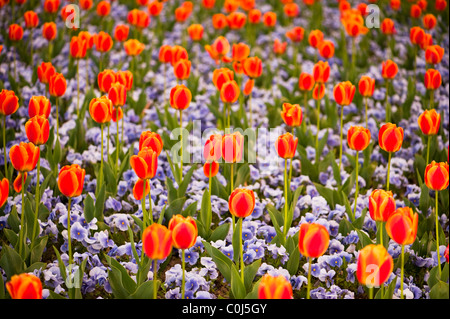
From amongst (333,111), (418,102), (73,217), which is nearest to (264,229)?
(73,217)

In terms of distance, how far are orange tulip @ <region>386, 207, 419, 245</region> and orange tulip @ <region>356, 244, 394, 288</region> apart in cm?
16

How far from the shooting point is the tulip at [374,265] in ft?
5.86

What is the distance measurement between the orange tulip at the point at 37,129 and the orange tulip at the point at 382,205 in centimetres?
154

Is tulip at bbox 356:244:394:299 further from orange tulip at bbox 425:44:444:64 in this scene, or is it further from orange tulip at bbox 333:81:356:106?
orange tulip at bbox 425:44:444:64

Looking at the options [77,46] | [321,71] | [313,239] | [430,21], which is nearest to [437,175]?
[313,239]

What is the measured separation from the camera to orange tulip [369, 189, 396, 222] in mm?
2131

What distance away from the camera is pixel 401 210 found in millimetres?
1923

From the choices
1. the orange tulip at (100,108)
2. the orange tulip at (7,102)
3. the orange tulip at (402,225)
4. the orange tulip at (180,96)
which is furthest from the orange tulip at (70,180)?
the orange tulip at (402,225)

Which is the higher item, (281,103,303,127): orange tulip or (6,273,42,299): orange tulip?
(281,103,303,127): orange tulip

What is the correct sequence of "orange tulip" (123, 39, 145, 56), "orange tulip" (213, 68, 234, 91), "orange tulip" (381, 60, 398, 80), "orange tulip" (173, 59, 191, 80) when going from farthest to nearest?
"orange tulip" (123, 39, 145, 56)
"orange tulip" (381, 60, 398, 80)
"orange tulip" (173, 59, 191, 80)
"orange tulip" (213, 68, 234, 91)

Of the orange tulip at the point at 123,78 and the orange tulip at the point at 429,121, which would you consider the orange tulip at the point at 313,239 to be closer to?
the orange tulip at the point at 429,121

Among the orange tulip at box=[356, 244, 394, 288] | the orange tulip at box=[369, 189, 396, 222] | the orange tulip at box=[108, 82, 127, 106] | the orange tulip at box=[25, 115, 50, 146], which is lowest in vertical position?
the orange tulip at box=[356, 244, 394, 288]

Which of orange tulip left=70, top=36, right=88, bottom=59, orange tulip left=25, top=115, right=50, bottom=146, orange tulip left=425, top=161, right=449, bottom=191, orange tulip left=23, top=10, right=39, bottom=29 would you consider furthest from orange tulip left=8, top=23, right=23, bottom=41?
orange tulip left=425, top=161, right=449, bottom=191

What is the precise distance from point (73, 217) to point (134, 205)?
0.50 m
